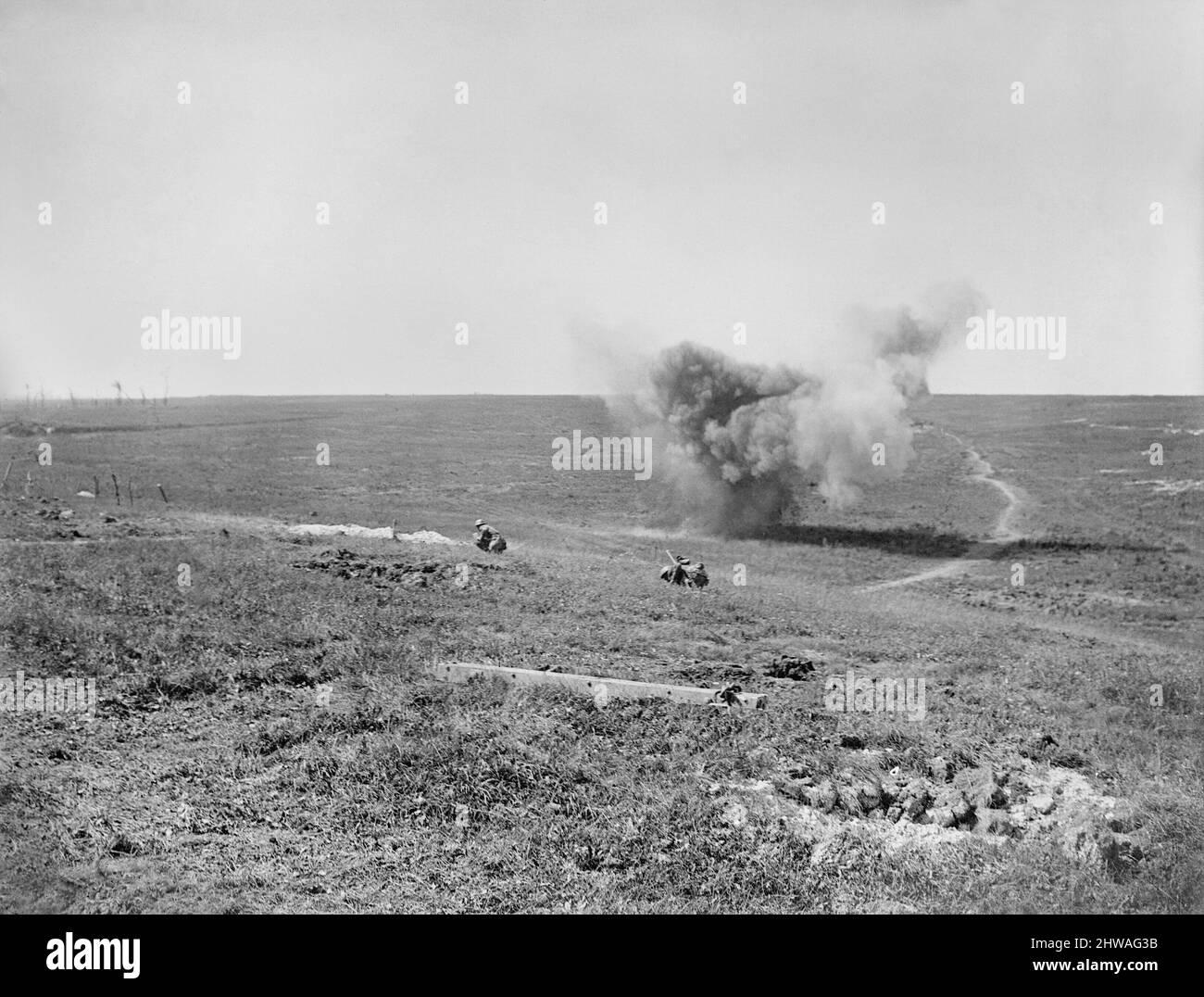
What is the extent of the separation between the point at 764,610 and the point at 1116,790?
7.28 meters

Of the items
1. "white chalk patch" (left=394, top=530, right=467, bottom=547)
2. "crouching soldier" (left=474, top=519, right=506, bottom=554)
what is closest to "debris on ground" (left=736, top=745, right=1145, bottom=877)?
"crouching soldier" (left=474, top=519, right=506, bottom=554)

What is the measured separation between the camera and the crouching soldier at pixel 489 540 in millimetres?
20344

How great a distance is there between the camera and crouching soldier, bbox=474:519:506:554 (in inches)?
801

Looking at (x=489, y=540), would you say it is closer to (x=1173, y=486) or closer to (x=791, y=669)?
(x=791, y=669)

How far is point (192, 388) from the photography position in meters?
22.0

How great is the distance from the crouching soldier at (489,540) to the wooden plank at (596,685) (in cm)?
772

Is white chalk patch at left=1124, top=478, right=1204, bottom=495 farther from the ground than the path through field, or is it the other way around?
white chalk patch at left=1124, top=478, right=1204, bottom=495

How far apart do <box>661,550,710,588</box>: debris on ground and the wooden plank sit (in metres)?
6.36

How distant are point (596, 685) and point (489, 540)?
30.4ft

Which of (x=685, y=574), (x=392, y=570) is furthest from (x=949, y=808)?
(x=392, y=570)

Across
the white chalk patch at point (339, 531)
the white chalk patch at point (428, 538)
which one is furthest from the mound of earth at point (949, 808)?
the white chalk patch at point (339, 531)

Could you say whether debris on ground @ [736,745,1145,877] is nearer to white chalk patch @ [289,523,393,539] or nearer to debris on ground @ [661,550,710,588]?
debris on ground @ [661,550,710,588]

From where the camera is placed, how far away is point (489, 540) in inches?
811

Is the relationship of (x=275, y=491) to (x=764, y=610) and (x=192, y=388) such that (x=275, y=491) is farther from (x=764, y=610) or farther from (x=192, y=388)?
(x=764, y=610)
